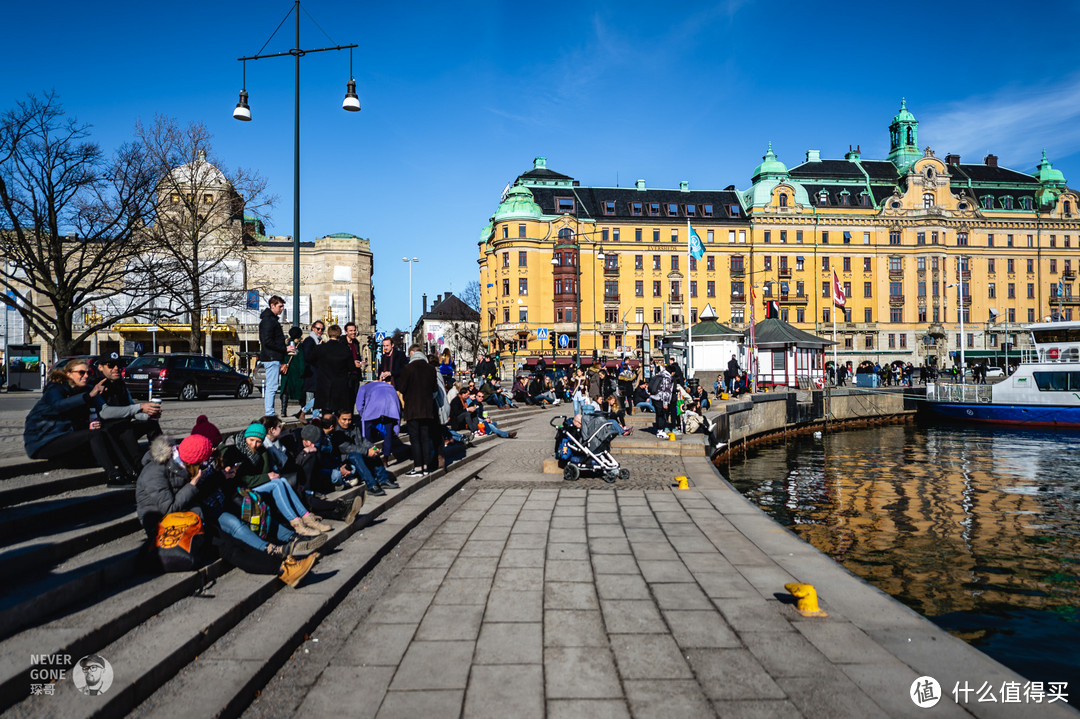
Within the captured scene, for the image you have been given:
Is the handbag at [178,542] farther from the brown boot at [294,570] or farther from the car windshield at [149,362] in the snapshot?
the car windshield at [149,362]

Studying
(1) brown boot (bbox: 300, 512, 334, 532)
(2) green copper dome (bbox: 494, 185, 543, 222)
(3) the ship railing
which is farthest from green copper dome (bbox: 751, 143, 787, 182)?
(1) brown boot (bbox: 300, 512, 334, 532)

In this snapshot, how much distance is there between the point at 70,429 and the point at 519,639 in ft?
17.7

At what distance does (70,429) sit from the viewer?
282 inches

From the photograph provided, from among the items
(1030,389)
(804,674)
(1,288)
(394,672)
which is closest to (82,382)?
(394,672)

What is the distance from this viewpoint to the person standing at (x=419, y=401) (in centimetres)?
1055

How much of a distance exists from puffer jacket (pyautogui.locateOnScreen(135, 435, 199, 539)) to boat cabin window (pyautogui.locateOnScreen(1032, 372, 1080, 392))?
40.9m

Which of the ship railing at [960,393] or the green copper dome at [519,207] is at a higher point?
the green copper dome at [519,207]

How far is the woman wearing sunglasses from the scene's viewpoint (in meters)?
6.97

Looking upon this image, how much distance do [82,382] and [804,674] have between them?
723cm

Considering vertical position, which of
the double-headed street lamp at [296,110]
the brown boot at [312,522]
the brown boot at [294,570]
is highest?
the double-headed street lamp at [296,110]

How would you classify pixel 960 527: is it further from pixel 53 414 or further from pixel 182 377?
pixel 182 377

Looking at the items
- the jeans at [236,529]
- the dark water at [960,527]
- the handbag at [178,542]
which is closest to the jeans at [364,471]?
the jeans at [236,529]

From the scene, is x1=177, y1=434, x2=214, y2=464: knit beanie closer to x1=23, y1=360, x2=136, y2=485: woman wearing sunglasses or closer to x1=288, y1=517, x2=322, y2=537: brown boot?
x1=288, y1=517, x2=322, y2=537: brown boot

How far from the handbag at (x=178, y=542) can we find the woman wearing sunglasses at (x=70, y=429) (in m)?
2.22
